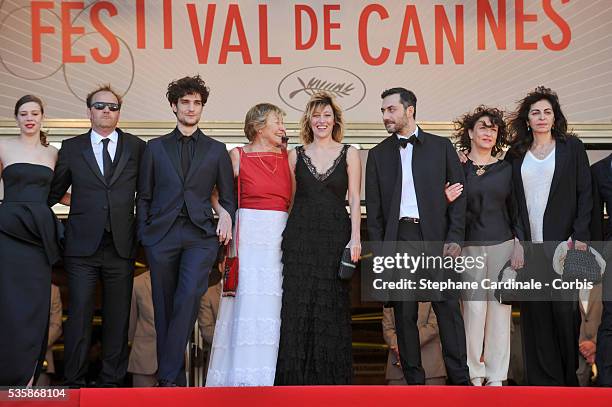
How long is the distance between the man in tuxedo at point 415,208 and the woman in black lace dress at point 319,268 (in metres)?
0.13

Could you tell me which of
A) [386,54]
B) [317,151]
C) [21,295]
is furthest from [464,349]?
[386,54]

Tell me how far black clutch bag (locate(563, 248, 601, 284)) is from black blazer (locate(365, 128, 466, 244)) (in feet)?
1.88

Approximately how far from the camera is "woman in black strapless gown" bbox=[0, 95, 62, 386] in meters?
5.62

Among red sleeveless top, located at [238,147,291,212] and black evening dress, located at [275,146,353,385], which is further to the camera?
red sleeveless top, located at [238,147,291,212]

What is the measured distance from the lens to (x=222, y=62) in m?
7.74

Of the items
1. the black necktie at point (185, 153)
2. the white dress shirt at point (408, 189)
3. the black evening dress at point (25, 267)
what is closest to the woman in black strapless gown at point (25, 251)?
the black evening dress at point (25, 267)

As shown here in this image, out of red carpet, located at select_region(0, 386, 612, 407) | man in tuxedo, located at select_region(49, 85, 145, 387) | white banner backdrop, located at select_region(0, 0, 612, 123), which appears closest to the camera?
red carpet, located at select_region(0, 386, 612, 407)

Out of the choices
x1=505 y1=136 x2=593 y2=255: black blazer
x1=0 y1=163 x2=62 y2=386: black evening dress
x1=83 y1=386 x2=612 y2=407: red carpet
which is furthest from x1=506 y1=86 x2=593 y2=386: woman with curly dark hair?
x1=0 y1=163 x2=62 y2=386: black evening dress

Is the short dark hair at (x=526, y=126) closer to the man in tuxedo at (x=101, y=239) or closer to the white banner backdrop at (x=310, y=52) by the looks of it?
the white banner backdrop at (x=310, y=52)

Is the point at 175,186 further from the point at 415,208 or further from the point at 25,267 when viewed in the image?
the point at 415,208

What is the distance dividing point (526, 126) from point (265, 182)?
1.51 meters

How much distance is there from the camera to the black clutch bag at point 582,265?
583 centimetres

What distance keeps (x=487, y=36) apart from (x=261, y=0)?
156 centimetres

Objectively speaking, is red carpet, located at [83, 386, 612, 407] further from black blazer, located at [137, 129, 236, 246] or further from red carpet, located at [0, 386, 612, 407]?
black blazer, located at [137, 129, 236, 246]
